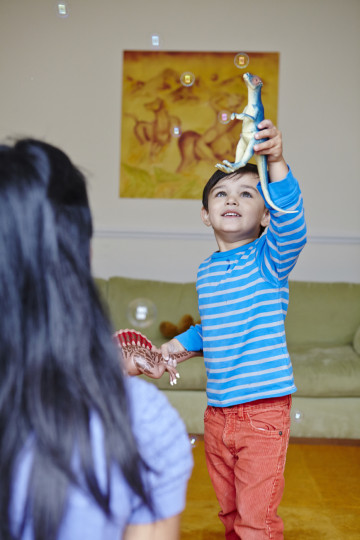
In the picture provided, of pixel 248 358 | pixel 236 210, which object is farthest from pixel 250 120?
pixel 248 358

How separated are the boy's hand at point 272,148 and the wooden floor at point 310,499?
1.20m

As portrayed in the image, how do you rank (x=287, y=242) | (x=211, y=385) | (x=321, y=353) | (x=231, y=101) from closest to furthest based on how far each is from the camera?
(x=287, y=242)
(x=211, y=385)
(x=321, y=353)
(x=231, y=101)

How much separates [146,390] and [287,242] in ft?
A: 2.09

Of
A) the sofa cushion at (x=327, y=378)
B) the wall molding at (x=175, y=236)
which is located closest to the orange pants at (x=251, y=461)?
the sofa cushion at (x=327, y=378)

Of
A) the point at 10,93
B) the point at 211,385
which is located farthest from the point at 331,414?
the point at 10,93

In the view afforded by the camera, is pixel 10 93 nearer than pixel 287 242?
No

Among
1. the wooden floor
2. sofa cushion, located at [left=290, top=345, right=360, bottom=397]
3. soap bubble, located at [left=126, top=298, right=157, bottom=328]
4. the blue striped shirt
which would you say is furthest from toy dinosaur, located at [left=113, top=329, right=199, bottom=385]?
sofa cushion, located at [left=290, top=345, right=360, bottom=397]

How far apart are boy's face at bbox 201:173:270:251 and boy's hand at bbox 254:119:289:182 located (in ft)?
0.96

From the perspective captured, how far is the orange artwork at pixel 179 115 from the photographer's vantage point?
3893 mm

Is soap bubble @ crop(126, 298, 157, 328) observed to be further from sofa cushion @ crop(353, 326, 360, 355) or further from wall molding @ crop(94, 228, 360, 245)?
wall molding @ crop(94, 228, 360, 245)

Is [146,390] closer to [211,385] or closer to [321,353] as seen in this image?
[211,385]

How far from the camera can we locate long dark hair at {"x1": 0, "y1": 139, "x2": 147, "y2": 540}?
19.6 inches

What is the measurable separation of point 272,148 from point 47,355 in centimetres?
61

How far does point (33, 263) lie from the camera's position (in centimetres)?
51
